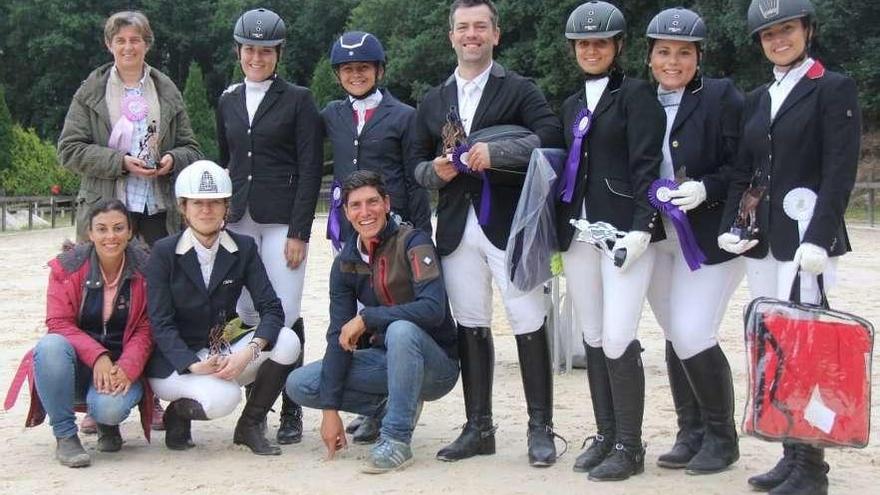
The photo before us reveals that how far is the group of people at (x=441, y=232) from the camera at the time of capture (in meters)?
4.64

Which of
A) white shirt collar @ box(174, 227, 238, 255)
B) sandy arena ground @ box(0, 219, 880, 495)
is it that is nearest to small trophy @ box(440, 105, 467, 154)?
white shirt collar @ box(174, 227, 238, 255)

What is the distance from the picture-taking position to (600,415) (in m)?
5.07

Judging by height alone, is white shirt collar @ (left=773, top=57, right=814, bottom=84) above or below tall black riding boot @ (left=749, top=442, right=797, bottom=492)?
above

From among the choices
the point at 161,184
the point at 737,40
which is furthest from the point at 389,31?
the point at 161,184

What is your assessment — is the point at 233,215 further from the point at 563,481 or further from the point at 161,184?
the point at 563,481

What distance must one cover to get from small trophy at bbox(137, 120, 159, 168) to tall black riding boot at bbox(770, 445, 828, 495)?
3495 mm

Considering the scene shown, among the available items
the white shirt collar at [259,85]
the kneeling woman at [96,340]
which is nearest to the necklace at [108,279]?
the kneeling woman at [96,340]

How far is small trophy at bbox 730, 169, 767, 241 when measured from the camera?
4.59m

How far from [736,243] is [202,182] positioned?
8.19ft

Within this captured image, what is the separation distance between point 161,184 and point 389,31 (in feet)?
119

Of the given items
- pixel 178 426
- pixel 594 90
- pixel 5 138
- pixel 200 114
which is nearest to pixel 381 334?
pixel 178 426

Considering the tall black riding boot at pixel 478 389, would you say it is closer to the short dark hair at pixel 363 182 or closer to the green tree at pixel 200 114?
the short dark hair at pixel 363 182

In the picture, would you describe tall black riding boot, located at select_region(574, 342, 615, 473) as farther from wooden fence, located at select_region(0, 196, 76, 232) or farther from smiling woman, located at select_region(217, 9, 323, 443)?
wooden fence, located at select_region(0, 196, 76, 232)

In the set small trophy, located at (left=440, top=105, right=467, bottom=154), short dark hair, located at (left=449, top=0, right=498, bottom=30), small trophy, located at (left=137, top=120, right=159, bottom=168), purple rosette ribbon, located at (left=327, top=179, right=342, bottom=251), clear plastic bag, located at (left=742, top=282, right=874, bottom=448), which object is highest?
short dark hair, located at (left=449, top=0, right=498, bottom=30)
